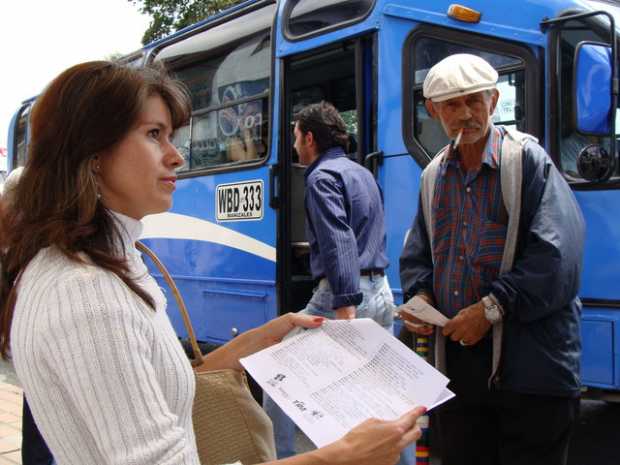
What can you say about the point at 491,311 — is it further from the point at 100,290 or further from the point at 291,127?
the point at 291,127

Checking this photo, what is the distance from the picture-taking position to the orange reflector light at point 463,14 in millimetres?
4131

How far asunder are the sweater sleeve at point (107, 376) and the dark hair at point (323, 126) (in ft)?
9.62

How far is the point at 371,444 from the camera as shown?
137cm

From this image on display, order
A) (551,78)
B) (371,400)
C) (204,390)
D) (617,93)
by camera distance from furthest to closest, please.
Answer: (551,78) < (617,93) < (204,390) < (371,400)

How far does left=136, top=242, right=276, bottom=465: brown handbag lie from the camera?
161 centimetres

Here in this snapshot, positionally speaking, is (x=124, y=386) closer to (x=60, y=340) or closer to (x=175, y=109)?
(x=60, y=340)

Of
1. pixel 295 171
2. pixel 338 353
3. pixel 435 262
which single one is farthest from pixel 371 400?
pixel 295 171

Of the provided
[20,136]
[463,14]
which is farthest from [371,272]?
[20,136]

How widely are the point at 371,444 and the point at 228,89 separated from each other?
483cm

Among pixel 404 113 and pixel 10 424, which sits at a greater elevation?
pixel 404 113

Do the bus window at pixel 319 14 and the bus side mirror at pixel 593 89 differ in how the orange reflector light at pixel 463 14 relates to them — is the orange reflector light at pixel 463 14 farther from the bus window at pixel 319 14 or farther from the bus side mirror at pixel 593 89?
the bus side mirror at pixel 593 89

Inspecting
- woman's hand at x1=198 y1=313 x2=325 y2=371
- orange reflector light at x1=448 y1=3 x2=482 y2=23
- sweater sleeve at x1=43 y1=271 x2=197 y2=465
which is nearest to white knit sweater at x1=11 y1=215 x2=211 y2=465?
sweater sleeve at x1=43 y1=271 x2=197 y2=465

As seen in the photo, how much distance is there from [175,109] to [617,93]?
2.48 meters

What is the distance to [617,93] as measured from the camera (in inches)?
131
